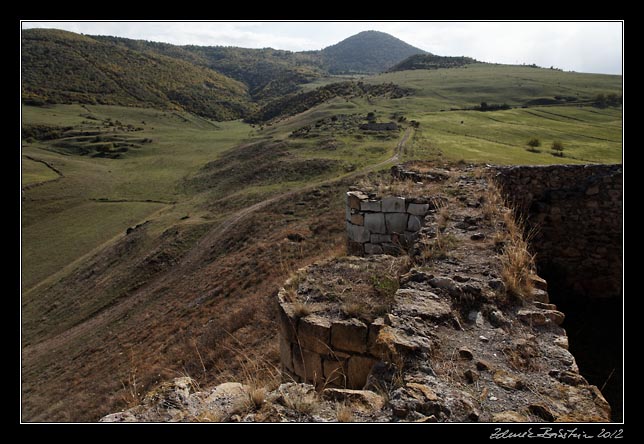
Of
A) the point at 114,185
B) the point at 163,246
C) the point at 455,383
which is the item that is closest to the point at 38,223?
the point at 114,185

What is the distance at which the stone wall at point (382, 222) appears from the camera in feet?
26.1

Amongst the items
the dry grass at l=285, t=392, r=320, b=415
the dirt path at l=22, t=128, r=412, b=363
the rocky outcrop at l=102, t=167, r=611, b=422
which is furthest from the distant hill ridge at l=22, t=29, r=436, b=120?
the dry grass at l=285, t=392, r=320, b=415

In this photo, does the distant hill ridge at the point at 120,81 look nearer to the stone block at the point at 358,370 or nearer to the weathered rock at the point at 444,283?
the weathered rock at the point at 444,283

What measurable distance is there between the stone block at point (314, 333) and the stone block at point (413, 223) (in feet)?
12.8

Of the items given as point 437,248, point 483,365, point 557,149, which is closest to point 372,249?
point 437,248

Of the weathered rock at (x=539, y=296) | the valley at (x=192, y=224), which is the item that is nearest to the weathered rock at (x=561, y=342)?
the weathered rock at (x=539, y=296)

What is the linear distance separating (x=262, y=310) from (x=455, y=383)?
7.09 m

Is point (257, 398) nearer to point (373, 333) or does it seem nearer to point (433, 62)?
point (373, 333)

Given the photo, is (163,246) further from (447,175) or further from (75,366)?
(447,175)

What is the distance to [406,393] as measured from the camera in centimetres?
Result: 316

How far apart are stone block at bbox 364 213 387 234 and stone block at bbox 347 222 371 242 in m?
0.12

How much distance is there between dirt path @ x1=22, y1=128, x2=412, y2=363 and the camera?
53.1 feet

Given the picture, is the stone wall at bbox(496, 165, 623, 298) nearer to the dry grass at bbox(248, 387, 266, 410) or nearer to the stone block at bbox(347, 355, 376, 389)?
the stone block at bbox(347, 355, 376, 389)

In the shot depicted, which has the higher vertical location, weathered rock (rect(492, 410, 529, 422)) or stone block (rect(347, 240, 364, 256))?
stone block (rect(347, 240, 364, 256))
